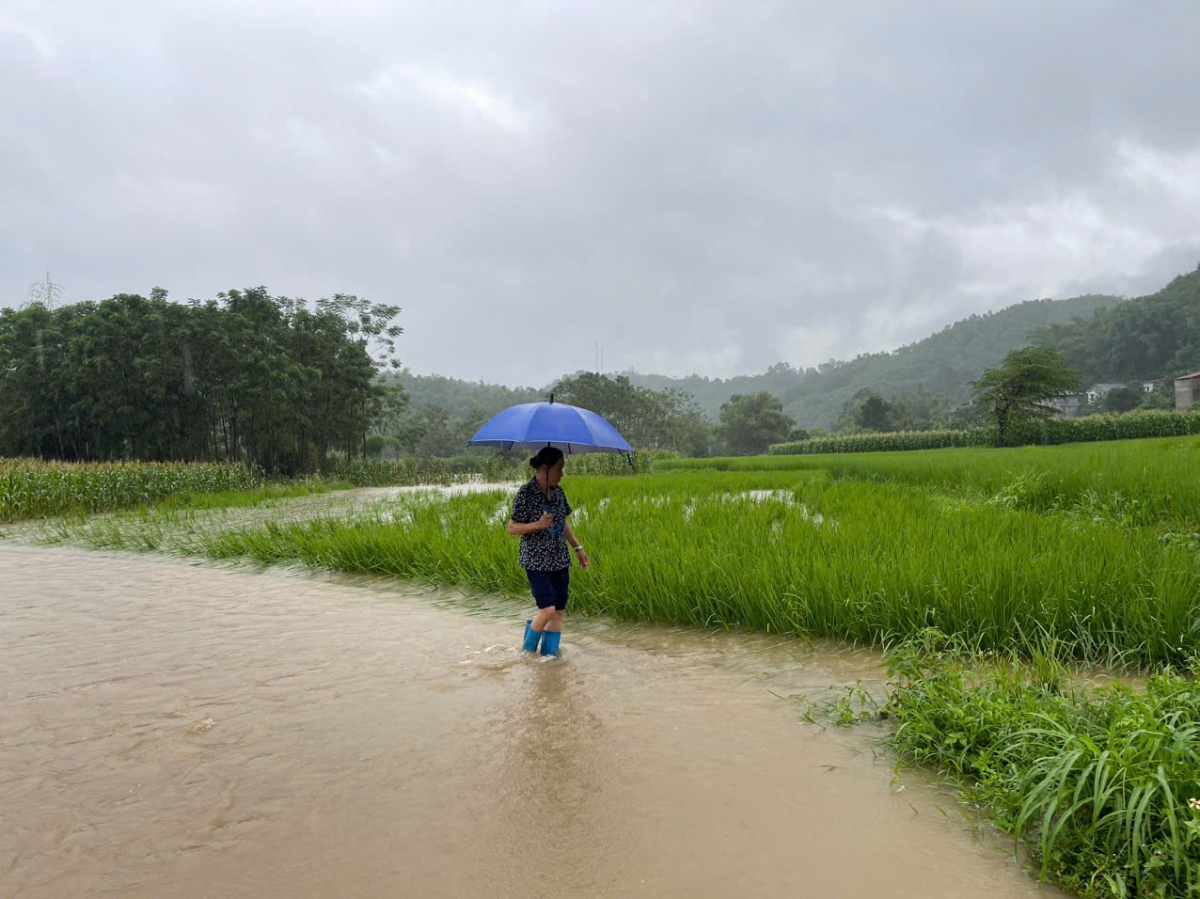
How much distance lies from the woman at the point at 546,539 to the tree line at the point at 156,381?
2523 cm

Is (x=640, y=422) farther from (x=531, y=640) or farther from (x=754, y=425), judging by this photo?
(x=531, y=640)

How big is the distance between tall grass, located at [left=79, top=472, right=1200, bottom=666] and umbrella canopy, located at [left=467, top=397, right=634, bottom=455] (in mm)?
1273

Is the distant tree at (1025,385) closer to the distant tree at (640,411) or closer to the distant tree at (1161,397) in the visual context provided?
the distant tree at (640,411)

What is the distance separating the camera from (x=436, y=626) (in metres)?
5.02

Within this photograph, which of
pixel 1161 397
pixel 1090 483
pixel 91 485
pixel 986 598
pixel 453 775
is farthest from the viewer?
pixel 1161 397

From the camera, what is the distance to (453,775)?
2.74 meters

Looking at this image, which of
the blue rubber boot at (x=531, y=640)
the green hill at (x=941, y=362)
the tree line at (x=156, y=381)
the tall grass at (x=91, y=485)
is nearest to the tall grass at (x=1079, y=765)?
the blue rubber boot at (x=531, y=640)

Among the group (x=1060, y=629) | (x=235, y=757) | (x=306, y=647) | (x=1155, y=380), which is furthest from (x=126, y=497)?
(x=1155, y=380)

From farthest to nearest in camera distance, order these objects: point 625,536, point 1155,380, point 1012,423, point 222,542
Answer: point 1155,380 < point 1012,423 < point 222,542 < point 625,536

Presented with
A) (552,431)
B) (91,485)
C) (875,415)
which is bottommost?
(91,485)

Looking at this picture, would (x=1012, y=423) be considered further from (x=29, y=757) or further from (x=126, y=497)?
(x=29, y=757)

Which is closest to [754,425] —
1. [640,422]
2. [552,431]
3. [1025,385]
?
[640,422]

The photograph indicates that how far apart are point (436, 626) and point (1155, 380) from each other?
272ft

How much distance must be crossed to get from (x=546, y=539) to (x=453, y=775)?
1576 mm
